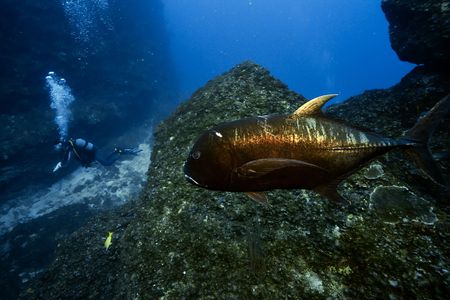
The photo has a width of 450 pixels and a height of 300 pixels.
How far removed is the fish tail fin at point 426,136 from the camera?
1.70 m

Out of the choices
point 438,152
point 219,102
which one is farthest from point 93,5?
point 438,152

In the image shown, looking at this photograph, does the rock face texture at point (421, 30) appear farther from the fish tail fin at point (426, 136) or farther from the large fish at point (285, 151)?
the large fish at point (285, 151)

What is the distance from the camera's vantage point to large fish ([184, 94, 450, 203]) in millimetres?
1505

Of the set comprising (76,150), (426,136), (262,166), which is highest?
(76,150)

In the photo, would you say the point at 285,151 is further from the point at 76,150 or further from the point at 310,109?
the point at 76,150

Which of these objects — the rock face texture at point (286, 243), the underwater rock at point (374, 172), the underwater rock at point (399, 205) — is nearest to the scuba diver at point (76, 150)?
the rock face texture at point (286, 243)

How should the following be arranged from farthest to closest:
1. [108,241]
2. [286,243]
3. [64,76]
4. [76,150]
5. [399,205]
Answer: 1. [64,76]
2. [76,150]
3. [108,241]
4. [399,205]
5. [286,243]

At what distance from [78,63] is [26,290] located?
2223cm

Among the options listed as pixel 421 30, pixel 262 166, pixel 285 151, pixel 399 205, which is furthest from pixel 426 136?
pixel 421 30

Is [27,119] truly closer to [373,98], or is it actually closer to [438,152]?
[373,98]

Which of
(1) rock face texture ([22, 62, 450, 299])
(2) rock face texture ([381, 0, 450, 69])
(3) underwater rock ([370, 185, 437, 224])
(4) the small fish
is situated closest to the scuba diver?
(4) the small fish

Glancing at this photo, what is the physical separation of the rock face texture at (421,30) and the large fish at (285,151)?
4385mm

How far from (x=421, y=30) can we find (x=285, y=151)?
558 centimetres

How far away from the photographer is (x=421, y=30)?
5.29 meters
